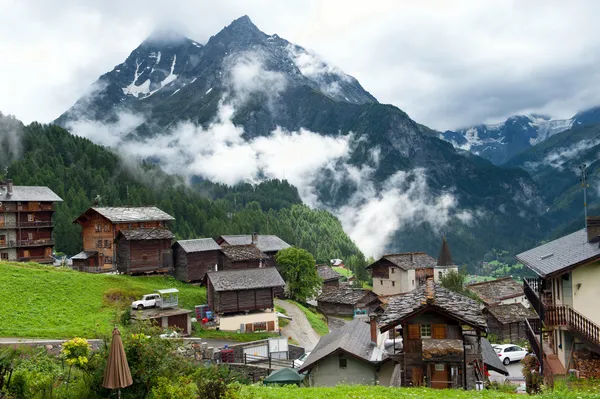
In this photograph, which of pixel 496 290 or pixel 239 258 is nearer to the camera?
pixel 239 258

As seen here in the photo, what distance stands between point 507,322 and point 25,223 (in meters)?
68.1

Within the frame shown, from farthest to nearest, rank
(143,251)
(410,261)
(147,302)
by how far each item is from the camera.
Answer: (410,261), (143,251), (147,302)

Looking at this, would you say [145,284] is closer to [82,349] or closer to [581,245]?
[82,349]

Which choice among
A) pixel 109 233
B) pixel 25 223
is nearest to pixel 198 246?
pixel 109 233

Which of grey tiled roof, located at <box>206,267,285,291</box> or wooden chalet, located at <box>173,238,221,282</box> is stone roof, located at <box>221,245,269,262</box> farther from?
grey tiled roof, located at <box>206,267,285,291</box>

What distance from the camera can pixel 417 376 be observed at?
27234 mm

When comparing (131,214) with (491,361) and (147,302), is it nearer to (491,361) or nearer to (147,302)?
(147,302)

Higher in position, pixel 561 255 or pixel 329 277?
pixel 561 255

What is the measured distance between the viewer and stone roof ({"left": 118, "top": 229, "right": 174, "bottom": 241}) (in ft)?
216

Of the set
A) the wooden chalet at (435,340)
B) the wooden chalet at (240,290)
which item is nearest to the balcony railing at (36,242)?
the wooden chalet at (240,290)

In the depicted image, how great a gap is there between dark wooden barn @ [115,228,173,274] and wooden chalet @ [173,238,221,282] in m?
1.93

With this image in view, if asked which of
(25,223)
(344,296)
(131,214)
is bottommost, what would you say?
(344,296)

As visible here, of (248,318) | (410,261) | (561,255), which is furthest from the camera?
(410,261)

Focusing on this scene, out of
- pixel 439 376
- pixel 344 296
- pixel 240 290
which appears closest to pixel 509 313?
pixel 344 296
